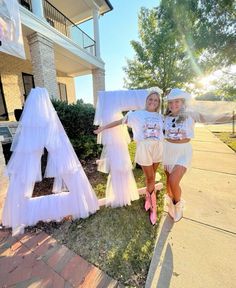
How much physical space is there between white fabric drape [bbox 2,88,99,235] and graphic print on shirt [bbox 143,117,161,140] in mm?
1099

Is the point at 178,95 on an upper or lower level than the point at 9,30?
lower

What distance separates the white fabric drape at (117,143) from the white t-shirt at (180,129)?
0.64 m

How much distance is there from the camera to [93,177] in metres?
4.08

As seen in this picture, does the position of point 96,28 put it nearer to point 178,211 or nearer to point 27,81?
point 27,81

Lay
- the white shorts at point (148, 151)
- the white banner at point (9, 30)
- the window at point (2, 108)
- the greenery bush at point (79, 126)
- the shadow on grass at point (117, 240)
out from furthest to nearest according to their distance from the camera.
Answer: the window at point (2, 108)
the greenery bush at point (79, 126)
the white banner at point (9, 30)
the white shorts at point (148, 151)
the shadow on grass at point (117, 240)

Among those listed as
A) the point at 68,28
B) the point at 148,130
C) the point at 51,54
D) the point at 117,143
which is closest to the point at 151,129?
the point at 148,130

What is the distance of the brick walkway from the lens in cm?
164

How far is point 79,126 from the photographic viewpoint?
5168 millimetres

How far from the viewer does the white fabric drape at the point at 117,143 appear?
2.69 meters

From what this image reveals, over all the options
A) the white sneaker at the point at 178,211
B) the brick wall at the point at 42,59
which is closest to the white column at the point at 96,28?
the brick wall at the point at 42,59

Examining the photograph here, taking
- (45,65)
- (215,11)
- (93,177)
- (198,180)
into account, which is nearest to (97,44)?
(45,65)

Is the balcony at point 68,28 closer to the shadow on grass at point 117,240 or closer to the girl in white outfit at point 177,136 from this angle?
the girl in white outfit at point 177,136

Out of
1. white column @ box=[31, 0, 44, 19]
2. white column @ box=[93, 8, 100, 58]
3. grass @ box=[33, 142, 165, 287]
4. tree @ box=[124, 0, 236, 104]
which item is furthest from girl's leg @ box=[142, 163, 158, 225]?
white column @ box=[93, 8, 100, 58]

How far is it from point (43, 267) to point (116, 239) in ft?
2.76
